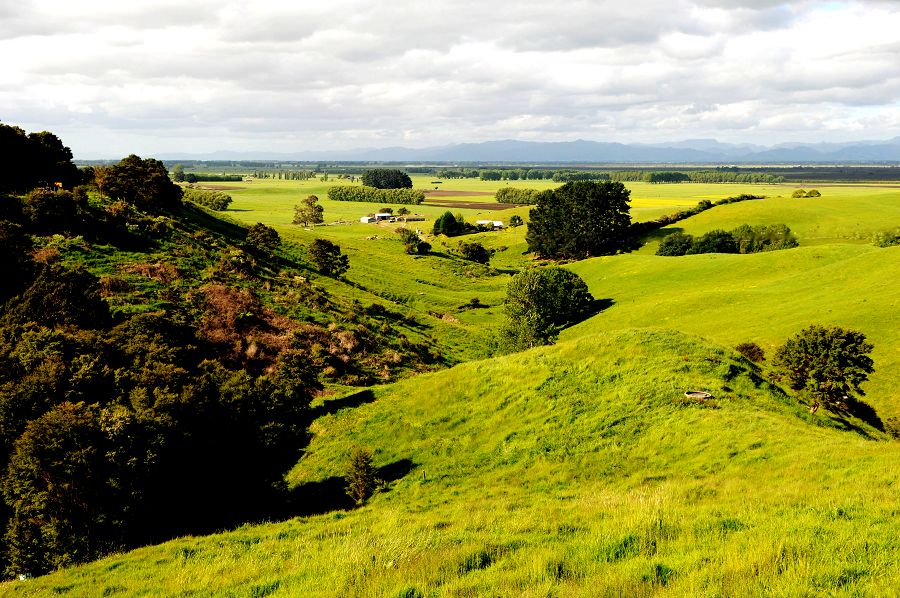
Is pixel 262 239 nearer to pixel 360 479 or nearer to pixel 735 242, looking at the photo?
pixel 360 479

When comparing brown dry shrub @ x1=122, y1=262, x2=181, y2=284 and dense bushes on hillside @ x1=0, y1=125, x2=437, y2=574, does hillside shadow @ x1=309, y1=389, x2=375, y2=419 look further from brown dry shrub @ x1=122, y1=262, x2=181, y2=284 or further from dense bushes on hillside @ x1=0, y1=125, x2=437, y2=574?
brown dry shrub @ x1=122, y1=262, x2=181, y2=284

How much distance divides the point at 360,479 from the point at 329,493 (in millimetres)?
2659

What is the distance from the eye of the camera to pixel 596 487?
68.6 ft

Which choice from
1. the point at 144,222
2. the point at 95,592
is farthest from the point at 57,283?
the point at 144,222

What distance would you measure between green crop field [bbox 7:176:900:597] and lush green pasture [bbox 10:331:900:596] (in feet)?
0.28

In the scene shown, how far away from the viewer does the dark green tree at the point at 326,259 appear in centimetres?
8588

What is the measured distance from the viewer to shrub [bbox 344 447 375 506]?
2539 centimetres

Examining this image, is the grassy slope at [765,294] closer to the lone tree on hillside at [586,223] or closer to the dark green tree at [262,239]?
the lone tree on hillside at [586,223]

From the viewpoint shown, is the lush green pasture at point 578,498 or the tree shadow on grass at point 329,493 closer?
the lush green pasture at point 578,498

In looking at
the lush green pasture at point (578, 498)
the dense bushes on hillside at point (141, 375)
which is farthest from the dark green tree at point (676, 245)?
the lush green pasture at point (578, 498)

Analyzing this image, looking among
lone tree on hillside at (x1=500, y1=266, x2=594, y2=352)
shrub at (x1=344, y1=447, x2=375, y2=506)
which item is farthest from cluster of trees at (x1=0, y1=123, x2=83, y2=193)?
lone tree on hillside at (x1=500, y1=266, x2=594, y2=352)

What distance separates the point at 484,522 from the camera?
1606 cm

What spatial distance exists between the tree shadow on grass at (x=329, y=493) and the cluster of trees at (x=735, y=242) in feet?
349

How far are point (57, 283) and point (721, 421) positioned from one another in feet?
139
